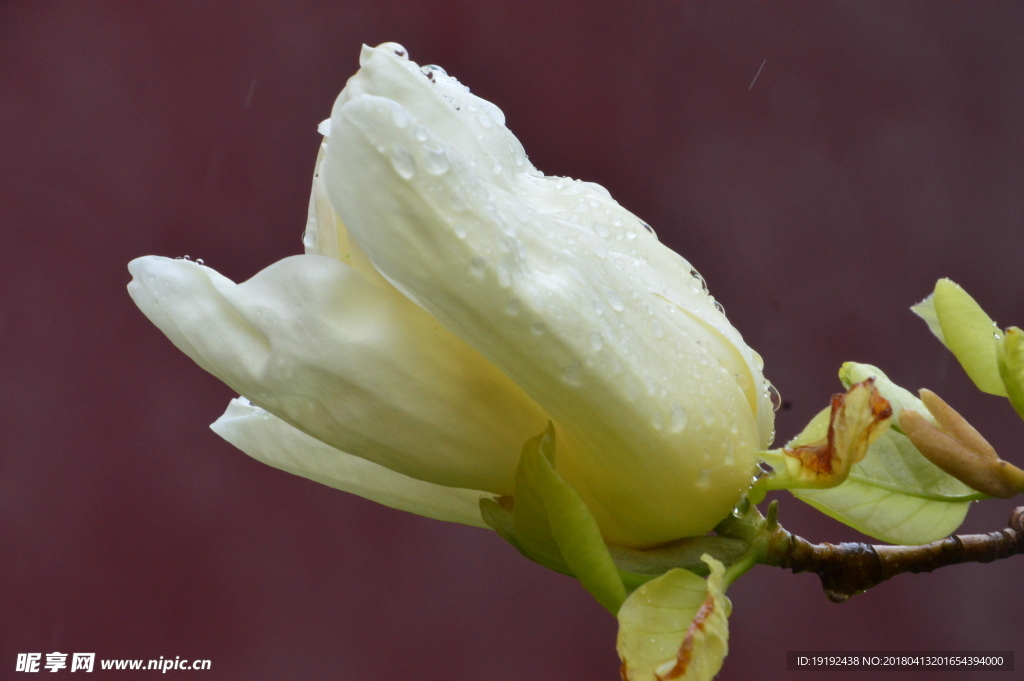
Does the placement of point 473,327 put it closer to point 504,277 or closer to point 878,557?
point 504,277

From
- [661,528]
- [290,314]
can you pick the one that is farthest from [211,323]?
[661,528]

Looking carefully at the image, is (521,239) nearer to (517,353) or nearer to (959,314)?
(517,353)

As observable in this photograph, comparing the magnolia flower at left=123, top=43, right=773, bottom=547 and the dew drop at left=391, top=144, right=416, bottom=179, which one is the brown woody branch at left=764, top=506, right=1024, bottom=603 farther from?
the dew drop at left=391, top=144, right=416, bottom=179

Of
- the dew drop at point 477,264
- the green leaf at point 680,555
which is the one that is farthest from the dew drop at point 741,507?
the dew drop at point 477,264

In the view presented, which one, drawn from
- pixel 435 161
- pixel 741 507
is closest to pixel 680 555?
pixel 741 507

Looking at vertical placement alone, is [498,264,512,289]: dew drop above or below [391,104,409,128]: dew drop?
below

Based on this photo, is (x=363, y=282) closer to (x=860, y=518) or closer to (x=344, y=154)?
(x=344, y=154)

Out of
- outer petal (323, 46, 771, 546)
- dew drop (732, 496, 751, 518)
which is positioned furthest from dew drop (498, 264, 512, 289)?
dew drop (732, 496, 751, 518)

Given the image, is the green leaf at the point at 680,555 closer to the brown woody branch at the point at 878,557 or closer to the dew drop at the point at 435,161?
the brown woody branch at the point at 878,557
